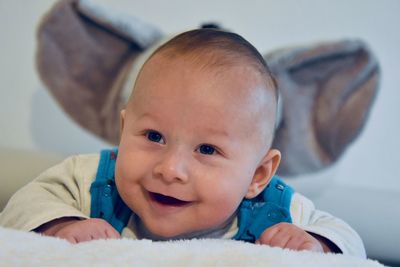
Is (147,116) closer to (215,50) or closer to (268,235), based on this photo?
(215,50)

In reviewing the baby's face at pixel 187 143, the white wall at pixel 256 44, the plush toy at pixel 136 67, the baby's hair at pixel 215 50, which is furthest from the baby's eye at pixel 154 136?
the white wall at pixel 256 44

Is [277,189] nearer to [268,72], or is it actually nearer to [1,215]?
[268,72]

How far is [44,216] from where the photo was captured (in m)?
0.70

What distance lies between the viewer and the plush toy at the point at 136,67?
138cm

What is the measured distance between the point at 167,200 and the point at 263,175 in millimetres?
160

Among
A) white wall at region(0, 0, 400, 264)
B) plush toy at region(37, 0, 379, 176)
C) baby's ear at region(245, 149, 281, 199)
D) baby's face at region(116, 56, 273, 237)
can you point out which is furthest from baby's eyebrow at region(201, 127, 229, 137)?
white wall at region(0, 0, 400, 264)

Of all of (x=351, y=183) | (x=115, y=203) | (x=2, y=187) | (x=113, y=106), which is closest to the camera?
(x=115, y=203)

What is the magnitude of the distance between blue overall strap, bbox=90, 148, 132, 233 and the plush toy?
1.87 ft

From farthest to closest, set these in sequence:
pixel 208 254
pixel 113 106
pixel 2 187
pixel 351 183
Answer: pixel 351 183 → pixel 113 106 → pixel 2 187 → pixel 208 254

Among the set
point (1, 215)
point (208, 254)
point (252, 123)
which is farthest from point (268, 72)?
point (1, 215)

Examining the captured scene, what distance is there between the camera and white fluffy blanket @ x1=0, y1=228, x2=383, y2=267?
1.54 ft

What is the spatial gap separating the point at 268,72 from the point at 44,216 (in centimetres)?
34

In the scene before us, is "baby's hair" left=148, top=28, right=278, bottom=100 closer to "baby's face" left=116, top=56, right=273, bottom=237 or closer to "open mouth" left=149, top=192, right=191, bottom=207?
"baby's face" left=116, top=56, right=273, bottom=237

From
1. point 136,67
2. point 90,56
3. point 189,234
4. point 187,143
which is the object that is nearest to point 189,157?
point 187,143
